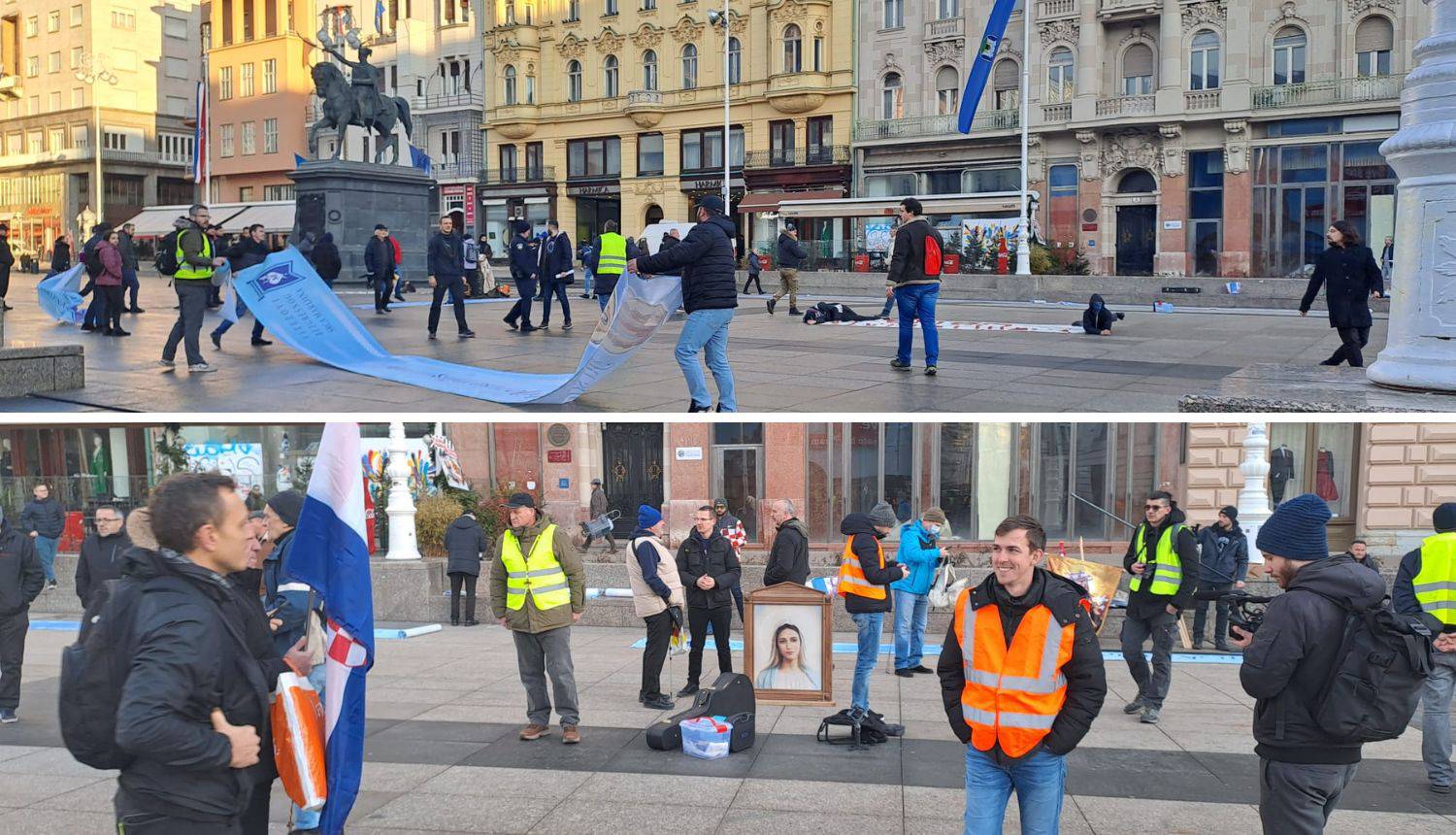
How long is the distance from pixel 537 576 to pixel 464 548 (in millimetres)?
6014

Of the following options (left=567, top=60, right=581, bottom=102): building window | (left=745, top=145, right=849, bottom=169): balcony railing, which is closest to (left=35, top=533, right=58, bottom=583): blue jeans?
(left=745, top=145, right=849, bottom=169): balcony railing

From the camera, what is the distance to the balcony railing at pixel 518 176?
6134cm

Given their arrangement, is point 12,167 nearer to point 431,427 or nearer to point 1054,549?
point 431,427

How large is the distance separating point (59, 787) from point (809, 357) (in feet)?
27.7

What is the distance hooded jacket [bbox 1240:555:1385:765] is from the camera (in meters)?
4.39

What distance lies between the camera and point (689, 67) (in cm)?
5662

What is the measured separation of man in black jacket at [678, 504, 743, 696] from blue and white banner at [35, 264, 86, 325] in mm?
12344

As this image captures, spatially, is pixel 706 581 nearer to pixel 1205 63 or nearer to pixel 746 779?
pixel 746 779

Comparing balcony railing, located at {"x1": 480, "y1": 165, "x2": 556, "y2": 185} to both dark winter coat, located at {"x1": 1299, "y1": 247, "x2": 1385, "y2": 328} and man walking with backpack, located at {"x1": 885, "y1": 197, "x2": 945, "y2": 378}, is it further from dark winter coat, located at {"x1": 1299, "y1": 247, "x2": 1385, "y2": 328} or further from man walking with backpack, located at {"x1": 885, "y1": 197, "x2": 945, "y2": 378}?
dark winter coat, located at {"x1": 1299, "y1": 247, "x2": 1385, "y2": 328}

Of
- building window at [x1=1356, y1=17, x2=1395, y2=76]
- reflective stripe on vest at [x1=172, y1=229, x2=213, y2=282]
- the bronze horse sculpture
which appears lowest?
reflective stripe on vest at [x1=172, y1=229, x2=213, y2=282]

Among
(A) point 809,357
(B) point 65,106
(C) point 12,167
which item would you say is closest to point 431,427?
(A) point 809,357

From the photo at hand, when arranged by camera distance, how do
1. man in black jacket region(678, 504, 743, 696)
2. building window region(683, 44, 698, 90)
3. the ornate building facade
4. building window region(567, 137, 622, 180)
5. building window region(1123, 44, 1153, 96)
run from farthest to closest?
building window region(567, 137, 622, 180) → building window region(683, 44, 698, 90) → building window region(1123, 44, 1153, 96) → the ornate building facade → man in black jacket region(678, 504, 743, 696)

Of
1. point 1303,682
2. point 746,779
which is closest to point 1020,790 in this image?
point 1303,682

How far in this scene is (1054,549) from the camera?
15.1 meters
